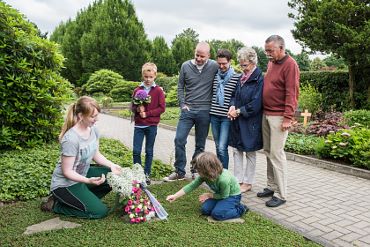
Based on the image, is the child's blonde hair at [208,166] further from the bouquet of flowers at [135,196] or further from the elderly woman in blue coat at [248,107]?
the elderly woman in blue coat at [248,107]

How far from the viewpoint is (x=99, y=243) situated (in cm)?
319

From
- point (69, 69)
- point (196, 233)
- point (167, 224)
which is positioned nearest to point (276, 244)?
point (196, 233)

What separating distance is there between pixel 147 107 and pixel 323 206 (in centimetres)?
262

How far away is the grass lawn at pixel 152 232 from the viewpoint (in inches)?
127

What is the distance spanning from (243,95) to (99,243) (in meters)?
Answer: 2.51

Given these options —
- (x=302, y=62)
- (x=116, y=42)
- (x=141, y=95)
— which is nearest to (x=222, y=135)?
(x=141, y=95)

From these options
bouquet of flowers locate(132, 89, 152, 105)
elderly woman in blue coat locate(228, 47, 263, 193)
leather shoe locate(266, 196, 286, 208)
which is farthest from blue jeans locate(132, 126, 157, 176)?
leather shoe locate(266, 196, 286, 208)

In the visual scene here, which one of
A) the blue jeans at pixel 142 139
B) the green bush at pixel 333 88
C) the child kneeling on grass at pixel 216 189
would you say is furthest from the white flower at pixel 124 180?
the green bush at pixel 333 88

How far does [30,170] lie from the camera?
16.0 ft

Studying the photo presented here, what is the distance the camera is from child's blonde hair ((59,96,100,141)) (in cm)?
363

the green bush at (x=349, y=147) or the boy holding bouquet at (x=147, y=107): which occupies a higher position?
the boy holding bouquet at (x=147, y=107)

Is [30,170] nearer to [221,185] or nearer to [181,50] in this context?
[221,185]

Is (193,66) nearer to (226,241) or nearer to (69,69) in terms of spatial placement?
(226,241)

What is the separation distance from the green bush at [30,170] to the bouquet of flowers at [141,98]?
4.12 ft
